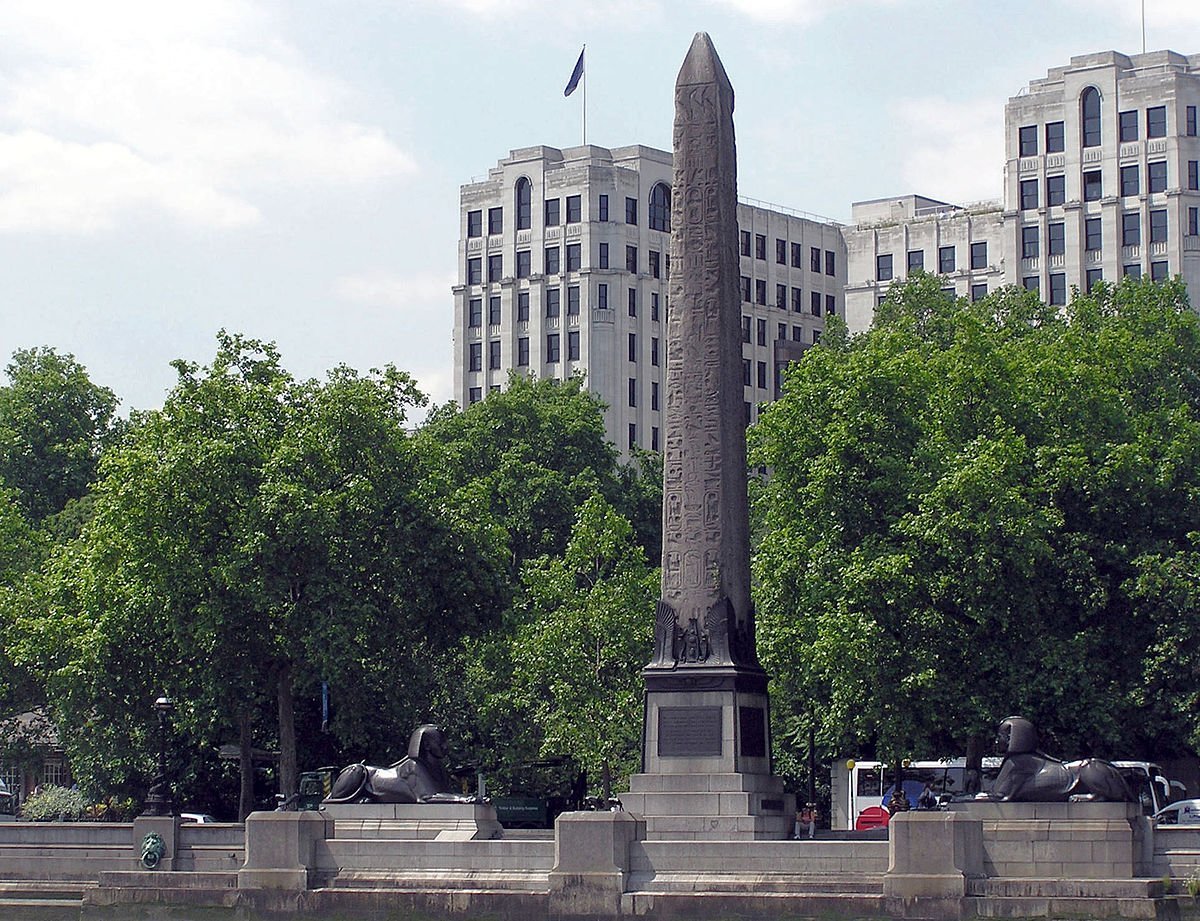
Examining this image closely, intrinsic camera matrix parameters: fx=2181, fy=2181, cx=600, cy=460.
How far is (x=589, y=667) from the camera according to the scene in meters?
56.5

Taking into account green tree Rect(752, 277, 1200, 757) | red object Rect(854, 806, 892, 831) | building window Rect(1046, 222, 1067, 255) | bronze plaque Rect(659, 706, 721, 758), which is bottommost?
red object Rect(854, 806, 892, 831)

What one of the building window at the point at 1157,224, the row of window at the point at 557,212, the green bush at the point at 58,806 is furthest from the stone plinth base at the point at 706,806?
the row of window at the point at 557,212

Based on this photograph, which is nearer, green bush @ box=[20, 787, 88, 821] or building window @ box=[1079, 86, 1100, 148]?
green bush @ box=[20, 787, 88, 821]

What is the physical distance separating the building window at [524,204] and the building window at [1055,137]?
2836 cm

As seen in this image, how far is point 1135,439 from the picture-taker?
5078 centimetres

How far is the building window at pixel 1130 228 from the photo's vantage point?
331 feet

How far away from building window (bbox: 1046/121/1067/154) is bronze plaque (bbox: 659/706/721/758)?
71.8 metres

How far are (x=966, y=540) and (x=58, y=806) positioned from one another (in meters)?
27.1

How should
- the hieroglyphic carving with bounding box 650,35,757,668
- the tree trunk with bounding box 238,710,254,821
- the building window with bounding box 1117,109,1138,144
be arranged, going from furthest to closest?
the building window with bounding box 1117,109,1138,144 < the tree trunk with bounding box 238,710,254,821 < the hieroglyphic carving with bounding box 650,35,757,668

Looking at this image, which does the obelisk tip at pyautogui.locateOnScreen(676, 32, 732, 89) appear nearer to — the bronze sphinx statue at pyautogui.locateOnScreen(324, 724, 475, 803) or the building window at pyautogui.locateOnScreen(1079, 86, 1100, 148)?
the bronze sphinx statue at pyautogui.locateOnScreen(324, 724, 475, 803)

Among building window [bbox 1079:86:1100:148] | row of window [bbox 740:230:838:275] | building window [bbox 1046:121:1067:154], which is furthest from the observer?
row of window [bbox 740:230:838:275]

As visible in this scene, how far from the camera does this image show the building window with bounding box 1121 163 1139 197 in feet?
332

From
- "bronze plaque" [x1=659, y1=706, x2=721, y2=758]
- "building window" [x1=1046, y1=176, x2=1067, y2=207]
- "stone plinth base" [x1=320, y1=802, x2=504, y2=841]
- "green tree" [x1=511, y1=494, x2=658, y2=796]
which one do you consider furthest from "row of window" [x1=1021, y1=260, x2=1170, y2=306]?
"stone plinth base" [x1=320, y1=802, x2=504, y2=841]

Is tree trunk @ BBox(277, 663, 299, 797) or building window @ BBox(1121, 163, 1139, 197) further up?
building window @ BBox(1121, 163, 1139, 197)
